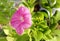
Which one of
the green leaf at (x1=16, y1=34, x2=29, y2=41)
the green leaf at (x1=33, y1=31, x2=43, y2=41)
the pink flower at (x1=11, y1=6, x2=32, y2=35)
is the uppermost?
the pink flower at (x1=11, y1=6, x2=32, y2=35)

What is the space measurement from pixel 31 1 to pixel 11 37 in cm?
15

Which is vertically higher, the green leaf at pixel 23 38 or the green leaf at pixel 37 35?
the green leaf at pixel 37 35

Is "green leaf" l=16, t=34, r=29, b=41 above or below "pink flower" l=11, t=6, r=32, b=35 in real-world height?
below

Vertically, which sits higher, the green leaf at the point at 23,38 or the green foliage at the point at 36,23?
the green foliage at the point at 36,23

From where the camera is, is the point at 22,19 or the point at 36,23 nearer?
the point at 22,19

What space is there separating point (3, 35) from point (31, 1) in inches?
6.6

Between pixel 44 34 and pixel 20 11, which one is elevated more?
pixel 20 11

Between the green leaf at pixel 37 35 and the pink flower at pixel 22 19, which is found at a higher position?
the pink flower at pixel 22 19

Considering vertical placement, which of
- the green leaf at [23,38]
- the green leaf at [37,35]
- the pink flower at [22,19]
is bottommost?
the green leaf at [23,38]

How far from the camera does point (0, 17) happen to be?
22.3 inches

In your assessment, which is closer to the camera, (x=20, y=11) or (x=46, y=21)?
(x=20, y=11)

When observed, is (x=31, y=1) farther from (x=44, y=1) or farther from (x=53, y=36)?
(x=53, y=36)

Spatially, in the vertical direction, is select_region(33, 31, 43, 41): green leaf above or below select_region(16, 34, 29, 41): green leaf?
above

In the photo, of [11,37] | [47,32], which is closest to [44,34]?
[47,32]
